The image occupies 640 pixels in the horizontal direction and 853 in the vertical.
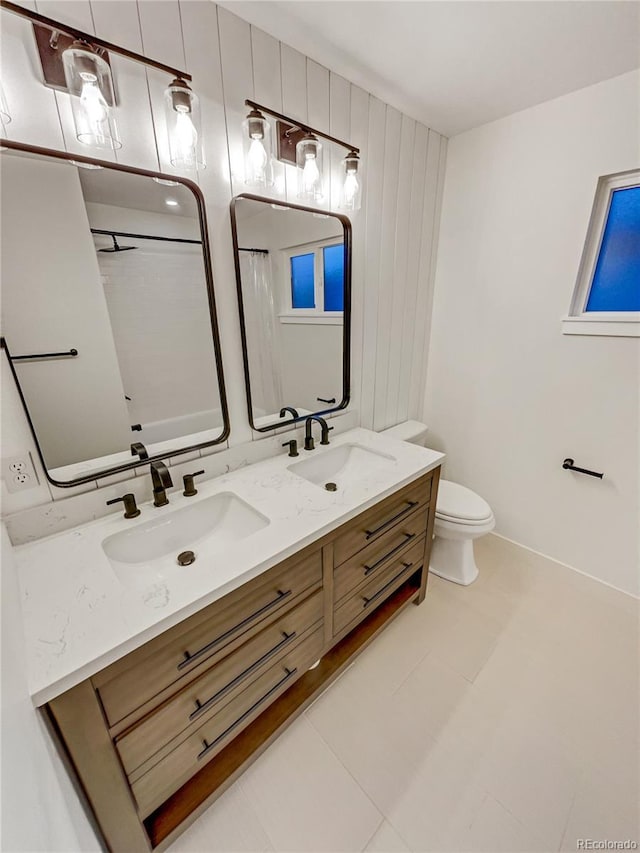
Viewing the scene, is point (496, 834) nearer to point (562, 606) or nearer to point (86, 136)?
point (562, 606)

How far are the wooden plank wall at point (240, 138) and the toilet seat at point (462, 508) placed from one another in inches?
22.4

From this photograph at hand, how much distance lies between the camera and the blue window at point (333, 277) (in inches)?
62.8

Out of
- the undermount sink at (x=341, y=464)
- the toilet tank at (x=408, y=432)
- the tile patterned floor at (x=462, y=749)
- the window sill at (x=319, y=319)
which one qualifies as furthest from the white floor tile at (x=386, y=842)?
the window sill at (x=319, y=319)

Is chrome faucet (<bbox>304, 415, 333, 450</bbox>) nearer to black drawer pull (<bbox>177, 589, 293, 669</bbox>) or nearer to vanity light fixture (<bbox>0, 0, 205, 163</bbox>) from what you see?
black drawer pull (<bbox>177, 589, 293, 669</bbox>)

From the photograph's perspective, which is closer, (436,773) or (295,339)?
(436,773)

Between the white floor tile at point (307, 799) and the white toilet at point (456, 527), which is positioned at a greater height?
the white toilet at point (456, 527)

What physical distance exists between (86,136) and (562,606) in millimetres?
2713

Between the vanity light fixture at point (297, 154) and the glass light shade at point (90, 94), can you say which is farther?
the vanity light fixture at point (297, 154)

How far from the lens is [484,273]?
1.97m

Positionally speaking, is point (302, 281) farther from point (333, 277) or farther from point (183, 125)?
point (183, 125)

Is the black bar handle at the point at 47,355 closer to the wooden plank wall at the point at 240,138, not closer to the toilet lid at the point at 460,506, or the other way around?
the wooden plank wall at the point at 240,138

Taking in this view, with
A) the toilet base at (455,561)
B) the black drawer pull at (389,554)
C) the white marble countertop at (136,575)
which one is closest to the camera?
the white marble countertop at (136,575)

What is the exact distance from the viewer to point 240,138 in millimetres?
1199

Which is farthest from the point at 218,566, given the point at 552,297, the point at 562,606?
the point at 552,297
